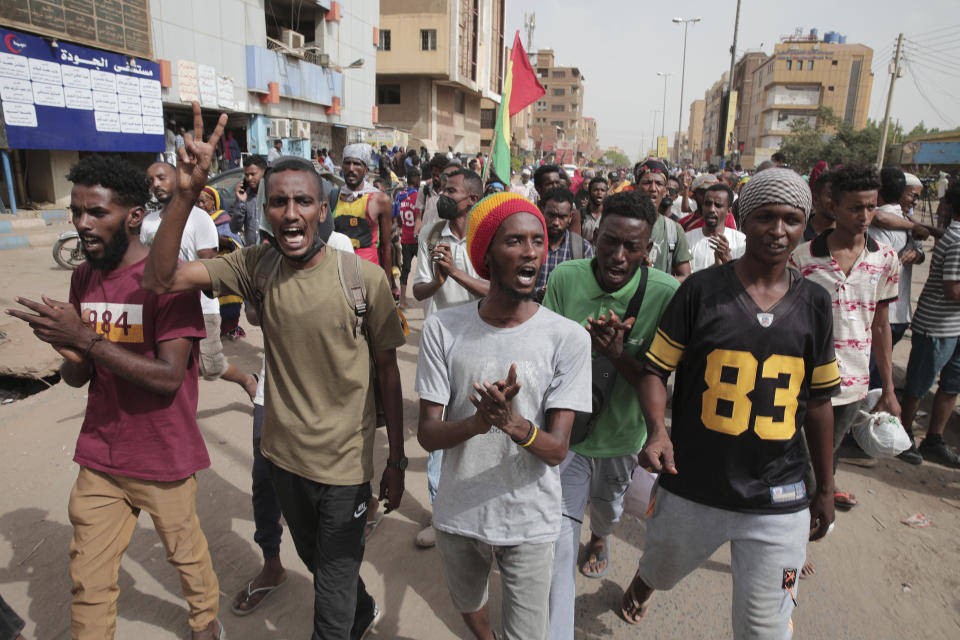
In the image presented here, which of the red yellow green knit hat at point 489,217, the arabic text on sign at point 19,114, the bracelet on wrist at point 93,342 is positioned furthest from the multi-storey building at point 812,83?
the bracelet on wrist at point 93,342

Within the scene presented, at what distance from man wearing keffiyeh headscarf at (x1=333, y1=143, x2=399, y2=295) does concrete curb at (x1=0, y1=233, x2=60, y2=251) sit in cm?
1027

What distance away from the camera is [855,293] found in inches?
116

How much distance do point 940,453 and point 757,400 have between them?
3.75m

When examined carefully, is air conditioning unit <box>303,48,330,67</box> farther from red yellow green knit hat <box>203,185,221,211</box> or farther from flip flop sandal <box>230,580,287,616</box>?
flip flop sandal <box>230,580,287,616</box>

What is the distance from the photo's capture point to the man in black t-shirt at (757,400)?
6.75 ft

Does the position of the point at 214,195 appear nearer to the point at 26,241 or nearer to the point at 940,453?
the point at 940,453

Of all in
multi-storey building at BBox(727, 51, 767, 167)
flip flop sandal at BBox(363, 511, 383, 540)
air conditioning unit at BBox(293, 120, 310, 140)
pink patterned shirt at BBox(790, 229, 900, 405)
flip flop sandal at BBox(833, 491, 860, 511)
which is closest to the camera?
pink patterned shirt at BBox(790, 229, 900, 405)

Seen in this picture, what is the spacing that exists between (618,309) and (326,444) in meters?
1.40

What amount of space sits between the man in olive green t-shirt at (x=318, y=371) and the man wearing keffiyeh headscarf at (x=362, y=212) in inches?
117

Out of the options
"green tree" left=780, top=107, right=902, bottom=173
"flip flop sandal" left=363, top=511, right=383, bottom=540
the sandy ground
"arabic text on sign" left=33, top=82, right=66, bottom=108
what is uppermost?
"green tree" left=780, top=107, right=902, bottom=173

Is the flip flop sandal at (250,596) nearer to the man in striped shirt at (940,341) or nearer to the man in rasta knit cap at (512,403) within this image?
the man in rasta knit cap at (512,403)

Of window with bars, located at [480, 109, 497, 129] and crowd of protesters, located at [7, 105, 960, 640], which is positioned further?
window with bars, located at [480, 109, 497, 129]

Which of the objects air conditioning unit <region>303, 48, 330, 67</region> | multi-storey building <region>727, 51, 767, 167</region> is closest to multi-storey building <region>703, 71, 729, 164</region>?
multi-storey building <region>727, 51, 767, 167</region>

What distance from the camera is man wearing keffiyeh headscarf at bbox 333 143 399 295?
17.2 feet
